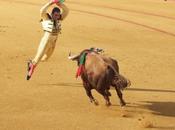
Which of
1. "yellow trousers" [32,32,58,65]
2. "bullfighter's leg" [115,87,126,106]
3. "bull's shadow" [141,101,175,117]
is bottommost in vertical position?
"bull's shadow" [141,101,175,117]

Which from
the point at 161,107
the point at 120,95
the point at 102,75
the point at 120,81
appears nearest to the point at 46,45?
the point at 102,75

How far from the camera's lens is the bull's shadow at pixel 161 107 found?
10.1 m

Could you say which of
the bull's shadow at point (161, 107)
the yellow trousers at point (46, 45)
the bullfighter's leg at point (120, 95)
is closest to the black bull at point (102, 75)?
the bullfighter's leg at point (120, 95)

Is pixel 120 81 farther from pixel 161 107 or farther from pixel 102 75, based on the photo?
pixel 161 107

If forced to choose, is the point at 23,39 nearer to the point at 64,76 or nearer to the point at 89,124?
the point at 64,76

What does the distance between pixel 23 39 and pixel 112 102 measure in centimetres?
723

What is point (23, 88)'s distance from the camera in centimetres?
1159

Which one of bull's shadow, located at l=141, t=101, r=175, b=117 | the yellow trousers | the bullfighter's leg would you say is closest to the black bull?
the bullfighter's leg

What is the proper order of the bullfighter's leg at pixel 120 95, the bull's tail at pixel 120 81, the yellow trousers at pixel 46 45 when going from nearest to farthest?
the bull's tail at pixel 120 81 → the bullfighter's leg at pixel 120 95 → the yellow trousers at pixel 46 45

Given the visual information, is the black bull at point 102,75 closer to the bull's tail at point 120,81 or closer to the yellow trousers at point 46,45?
the bull's tail at point 120,81

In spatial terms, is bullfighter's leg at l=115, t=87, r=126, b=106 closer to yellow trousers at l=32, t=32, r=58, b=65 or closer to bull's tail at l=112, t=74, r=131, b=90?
bull's tail at l=112, t=74, r=131, b=90

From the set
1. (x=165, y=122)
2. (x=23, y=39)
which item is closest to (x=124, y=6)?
(x=23, y=39)

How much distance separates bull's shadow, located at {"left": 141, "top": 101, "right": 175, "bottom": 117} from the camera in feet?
33.2

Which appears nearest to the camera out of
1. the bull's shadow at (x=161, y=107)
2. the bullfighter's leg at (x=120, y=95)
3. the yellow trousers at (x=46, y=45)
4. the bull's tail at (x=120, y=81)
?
the bull's tail at (x=120, y=81)
